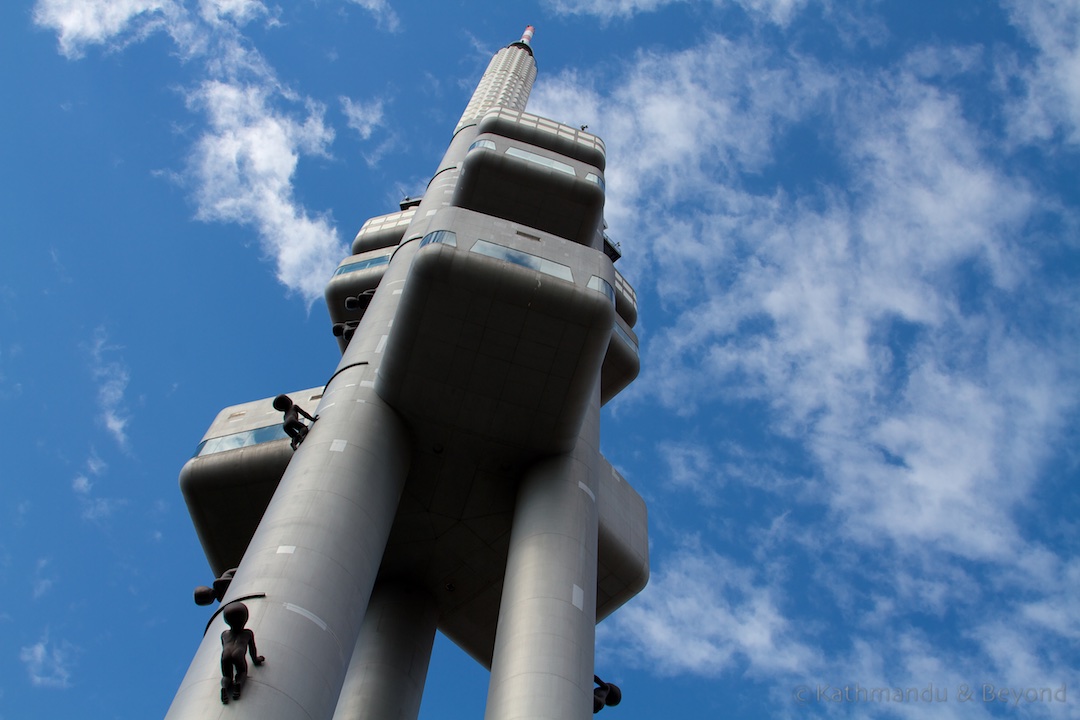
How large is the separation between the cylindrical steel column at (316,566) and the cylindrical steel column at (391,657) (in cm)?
540

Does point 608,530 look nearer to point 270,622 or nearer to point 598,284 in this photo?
point 598,284

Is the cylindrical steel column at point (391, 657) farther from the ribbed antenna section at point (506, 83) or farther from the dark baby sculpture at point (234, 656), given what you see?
the ribbed antenna section at point (506, 83)

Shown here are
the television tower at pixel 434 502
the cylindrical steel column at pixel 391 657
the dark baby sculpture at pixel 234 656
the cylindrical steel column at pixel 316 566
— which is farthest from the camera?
the cylindrical steel column at pixel 391 657

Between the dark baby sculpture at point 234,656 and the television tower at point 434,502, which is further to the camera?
the television tower at point 434,502

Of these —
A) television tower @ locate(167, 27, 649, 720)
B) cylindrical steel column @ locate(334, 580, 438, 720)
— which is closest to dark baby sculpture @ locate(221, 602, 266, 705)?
television tower @ locate(167, 27, 649, 720)

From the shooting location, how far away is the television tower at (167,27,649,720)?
18125 millimetres

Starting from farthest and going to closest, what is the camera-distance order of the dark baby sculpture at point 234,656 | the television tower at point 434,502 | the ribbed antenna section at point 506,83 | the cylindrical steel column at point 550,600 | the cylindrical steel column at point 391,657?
the ribbed antenna section at point 506,83 → the cylindrical steel column at point 391,657 → the cylindrical steel column at point 550,600 → the television tower at point 434,502 → the dark baby sculpture at point 234,656

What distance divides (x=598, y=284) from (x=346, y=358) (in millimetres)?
8020

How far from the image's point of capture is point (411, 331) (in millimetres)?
22438

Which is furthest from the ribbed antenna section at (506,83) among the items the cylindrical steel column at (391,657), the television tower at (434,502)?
Result: the cylindrical steel column at (391,657)

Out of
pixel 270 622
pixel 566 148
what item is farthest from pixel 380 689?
pixel 566 148

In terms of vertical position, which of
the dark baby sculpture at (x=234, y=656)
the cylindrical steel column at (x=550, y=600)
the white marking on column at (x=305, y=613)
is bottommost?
the dark baby sculpture at (x=234, y=656)

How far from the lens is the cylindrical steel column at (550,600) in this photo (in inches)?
733

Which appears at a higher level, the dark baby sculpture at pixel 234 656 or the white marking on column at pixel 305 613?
the white marking on column at pixel 305 613
